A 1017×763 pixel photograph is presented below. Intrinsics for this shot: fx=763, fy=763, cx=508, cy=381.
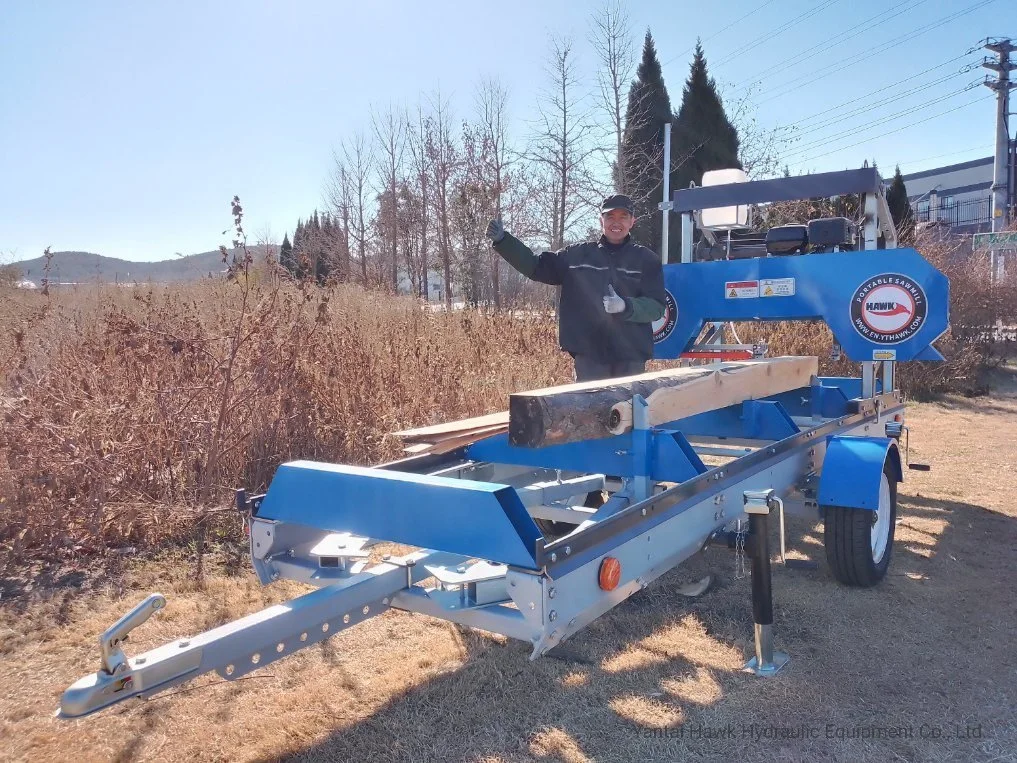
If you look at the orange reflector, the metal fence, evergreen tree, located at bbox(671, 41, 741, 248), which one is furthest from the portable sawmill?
the metal fence

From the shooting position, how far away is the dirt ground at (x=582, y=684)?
267cm

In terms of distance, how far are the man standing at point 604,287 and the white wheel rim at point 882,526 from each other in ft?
5.06

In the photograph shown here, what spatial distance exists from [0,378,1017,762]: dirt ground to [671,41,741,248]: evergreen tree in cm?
1828

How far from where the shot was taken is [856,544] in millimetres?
3922

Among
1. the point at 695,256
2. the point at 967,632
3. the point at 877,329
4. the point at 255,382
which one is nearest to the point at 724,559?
the point at 967,632

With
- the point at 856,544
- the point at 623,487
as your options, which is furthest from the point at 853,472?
the point at 623,487

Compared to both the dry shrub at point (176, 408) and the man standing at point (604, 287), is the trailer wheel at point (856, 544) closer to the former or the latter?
the man standing at point (604, 287)

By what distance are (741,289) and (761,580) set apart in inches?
120

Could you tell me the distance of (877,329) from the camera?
5.16 meters

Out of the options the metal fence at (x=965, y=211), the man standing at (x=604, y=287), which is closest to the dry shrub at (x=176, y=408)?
the man standing at (x=604, y=287)

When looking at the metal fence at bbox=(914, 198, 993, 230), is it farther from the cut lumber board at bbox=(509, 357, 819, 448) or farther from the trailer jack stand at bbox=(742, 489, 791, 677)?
the trailer jack stand at bbox=(742, 489, 791, 677)

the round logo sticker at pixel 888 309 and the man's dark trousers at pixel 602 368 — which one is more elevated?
the round logo sticker at pixel 888 309

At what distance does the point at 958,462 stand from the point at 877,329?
3.02 m

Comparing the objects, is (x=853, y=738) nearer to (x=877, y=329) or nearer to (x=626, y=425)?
(x=626, y=425)
